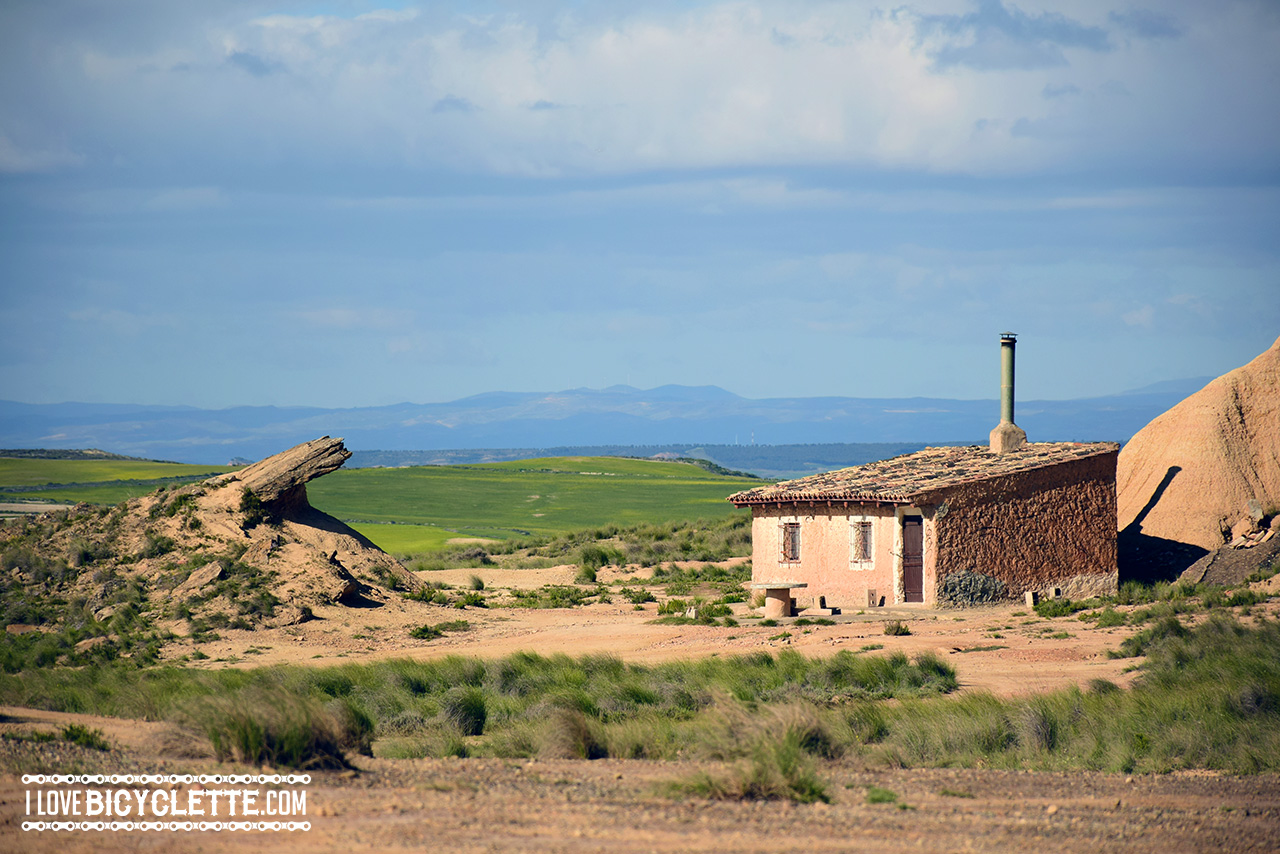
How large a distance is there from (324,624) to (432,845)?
53.9 ft

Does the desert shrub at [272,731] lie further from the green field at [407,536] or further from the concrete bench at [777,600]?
the green field at [407,536]

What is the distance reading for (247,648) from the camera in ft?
70.4

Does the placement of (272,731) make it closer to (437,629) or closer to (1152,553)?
(437,629)

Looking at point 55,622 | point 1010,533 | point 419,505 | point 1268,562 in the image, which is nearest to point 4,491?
point 419,505

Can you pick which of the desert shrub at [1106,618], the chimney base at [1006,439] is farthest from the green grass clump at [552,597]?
the desert shrub at [1106,618]

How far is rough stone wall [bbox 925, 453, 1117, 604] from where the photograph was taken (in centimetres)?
2491

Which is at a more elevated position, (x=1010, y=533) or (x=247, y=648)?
(x=1010, y=533)

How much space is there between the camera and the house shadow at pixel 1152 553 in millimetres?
27531

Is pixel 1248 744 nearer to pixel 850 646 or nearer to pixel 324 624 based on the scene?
pixel 850 646

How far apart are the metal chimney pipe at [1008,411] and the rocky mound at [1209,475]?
338cm

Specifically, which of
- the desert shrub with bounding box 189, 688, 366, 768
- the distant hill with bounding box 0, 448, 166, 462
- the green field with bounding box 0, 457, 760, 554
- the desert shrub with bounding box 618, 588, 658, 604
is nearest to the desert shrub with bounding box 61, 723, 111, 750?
the desert shrub with bounding box 189, 688, 366, 768

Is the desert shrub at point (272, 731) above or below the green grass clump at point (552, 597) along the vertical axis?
above

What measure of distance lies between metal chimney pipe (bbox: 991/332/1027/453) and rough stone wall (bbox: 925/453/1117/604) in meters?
3.22

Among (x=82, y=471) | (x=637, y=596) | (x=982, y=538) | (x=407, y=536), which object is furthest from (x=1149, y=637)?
(x=82, y=471)
